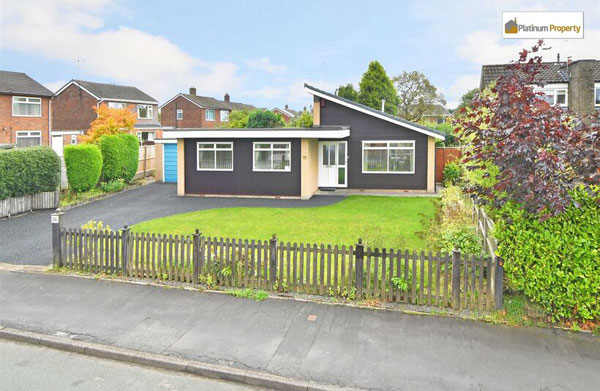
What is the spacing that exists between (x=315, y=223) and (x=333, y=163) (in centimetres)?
866

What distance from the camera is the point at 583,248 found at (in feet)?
20.3

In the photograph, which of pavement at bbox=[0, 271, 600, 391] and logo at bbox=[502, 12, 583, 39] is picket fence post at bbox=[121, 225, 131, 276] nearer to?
pavement at bbox=[0, 271, 600, 391]

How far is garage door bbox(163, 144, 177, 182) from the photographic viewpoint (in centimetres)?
2603

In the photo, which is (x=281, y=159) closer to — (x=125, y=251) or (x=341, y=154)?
(x=341, y=154)

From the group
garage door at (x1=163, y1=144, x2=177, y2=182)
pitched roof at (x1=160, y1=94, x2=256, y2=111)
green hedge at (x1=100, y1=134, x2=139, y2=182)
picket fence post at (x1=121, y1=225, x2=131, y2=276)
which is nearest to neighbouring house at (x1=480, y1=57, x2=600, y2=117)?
garage door at (x1=163, y1=144, x2=177, y2=182)

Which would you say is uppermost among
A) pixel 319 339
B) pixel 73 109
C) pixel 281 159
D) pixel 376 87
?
pixel 376 87

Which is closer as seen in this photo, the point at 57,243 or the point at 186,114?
the point at 57,243

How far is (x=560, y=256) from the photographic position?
634 cm

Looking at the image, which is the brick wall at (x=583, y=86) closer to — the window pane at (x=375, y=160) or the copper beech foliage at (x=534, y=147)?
the window pane at (x=375, y=160)

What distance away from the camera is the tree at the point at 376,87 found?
47.1 metres

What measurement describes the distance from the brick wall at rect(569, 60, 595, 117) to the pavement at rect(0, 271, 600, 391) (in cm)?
2844

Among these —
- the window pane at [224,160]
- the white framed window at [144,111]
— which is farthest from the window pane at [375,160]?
the white framed window at [144,111]

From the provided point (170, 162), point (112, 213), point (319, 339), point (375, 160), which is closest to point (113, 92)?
point (170, 162)

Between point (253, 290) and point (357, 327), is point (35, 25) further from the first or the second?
point (357, 327)
